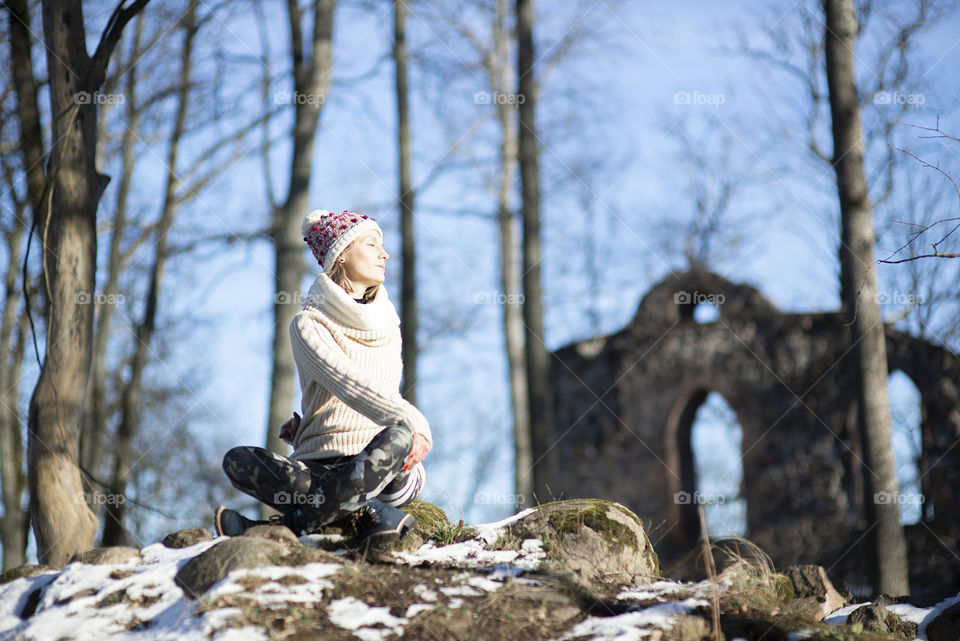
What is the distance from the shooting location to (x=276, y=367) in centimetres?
827

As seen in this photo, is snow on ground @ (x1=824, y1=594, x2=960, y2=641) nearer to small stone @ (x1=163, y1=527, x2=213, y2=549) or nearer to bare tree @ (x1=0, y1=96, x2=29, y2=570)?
small stone @ (x1=163, y1=527, x2=213, y2=549)

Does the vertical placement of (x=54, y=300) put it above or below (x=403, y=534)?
above

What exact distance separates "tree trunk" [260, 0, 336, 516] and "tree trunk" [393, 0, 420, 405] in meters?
2.06

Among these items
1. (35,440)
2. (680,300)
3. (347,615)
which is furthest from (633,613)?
(680,300)

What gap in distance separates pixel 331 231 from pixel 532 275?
5.75 meters

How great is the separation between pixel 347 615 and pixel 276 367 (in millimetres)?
4947

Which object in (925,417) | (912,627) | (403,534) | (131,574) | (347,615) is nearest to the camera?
(347,615)

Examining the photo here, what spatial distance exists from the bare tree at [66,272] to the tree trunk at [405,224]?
4639mm

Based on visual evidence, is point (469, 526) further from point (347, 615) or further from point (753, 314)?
point (753, 314)

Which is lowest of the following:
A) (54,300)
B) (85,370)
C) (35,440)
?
(35,440)

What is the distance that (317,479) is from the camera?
4.41 meters

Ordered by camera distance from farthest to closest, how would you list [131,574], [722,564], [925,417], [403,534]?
[925,417] → [722,564] → [403,534] → [131,574]

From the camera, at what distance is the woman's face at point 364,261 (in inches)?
186

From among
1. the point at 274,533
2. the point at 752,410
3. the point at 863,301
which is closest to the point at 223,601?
the point at 274,533
